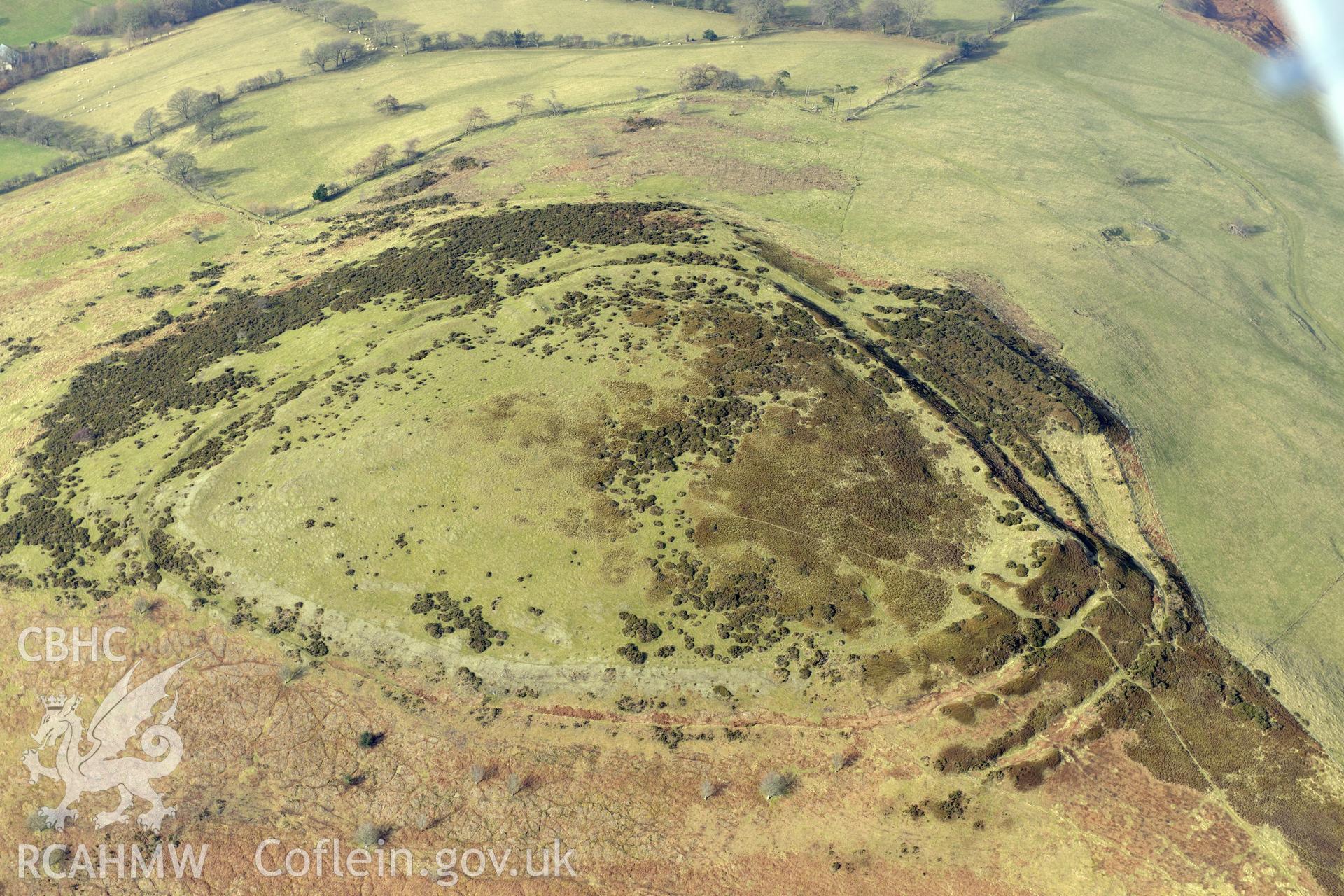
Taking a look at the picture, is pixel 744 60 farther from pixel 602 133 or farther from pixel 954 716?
pixel 954 716

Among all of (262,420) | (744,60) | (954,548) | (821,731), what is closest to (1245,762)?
(954,548)

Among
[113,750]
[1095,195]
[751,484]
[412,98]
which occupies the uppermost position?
[412,98]

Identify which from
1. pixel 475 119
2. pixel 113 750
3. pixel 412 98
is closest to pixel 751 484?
pixel 113 750

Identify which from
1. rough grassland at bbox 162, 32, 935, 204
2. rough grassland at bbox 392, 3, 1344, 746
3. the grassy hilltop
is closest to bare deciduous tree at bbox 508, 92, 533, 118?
rough grassland at bbox 162, 32, 935, 204

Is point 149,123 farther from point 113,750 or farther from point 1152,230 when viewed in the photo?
point 1152,230

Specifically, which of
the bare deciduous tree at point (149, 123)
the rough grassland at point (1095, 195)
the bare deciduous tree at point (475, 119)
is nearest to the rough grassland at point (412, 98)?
the rough grassland at point (1095, 195)

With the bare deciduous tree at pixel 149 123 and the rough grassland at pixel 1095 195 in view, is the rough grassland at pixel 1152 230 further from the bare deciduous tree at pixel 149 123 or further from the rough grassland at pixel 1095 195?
the bare deciduous tree at pixel 149 123

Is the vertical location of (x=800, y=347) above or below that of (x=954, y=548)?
above

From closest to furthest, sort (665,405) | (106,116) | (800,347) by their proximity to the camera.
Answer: (665,405)
(800,347)
(106,116)
